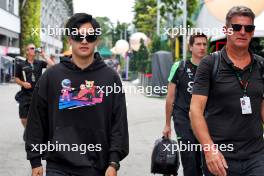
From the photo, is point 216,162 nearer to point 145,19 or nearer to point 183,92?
point 183,92

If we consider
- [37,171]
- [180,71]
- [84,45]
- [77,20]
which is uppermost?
[77,20]

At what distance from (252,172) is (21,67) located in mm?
6519

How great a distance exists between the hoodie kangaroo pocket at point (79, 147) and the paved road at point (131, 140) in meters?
3.80

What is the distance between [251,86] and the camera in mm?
3697

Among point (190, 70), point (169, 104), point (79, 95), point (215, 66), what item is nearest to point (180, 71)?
point (190, 70)

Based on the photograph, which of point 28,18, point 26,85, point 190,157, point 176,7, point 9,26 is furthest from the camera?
point 28,18

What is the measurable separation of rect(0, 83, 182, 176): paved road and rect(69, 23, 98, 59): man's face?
3.89m

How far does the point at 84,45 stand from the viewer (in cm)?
383

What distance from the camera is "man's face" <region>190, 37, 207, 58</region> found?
229 inches

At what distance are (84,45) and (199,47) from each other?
2260 mm

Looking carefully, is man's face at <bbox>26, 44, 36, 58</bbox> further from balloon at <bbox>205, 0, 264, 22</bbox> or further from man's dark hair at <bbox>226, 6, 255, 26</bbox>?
man's dark hair at <bbox>226, 6, 255, 26</bbox>

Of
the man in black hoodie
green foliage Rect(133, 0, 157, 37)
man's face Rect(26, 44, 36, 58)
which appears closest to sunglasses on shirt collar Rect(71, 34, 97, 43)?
the man in black hoodie

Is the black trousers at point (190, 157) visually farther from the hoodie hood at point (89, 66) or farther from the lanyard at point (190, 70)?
the hoodie hood at point (89, 66)

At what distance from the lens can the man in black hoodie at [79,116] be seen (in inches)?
146
